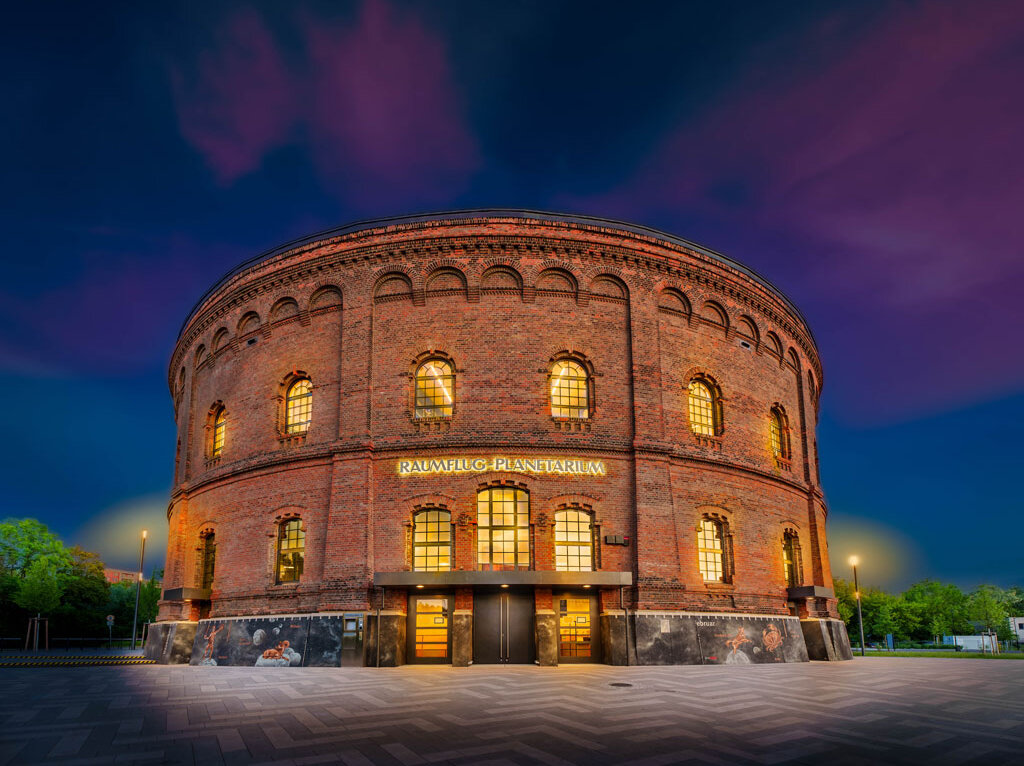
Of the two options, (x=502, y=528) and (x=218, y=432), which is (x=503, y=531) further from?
(x=218, y=432)

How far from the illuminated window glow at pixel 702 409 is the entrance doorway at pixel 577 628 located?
6.67 metres

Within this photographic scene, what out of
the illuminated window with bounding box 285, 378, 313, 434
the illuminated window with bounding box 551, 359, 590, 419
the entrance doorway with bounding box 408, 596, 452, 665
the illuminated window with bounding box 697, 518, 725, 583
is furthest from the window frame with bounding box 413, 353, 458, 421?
the illuminated window with bounding box 697, 518, 725, 583

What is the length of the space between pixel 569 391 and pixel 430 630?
786 cm

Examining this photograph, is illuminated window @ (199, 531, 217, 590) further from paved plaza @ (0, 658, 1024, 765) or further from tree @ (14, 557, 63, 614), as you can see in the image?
tree @ (14, 557, 63, 614)

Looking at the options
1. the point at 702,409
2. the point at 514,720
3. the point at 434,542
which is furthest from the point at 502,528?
the point at 514,720

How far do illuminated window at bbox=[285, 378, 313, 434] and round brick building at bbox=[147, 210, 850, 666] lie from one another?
3.6 inches

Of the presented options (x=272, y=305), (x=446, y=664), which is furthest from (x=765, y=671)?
(x=272, y=305)

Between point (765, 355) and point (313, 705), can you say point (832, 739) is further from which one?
point (765, 355)

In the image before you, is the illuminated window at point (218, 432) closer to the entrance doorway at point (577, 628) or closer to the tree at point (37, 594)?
the entrance doorway at point (577, 628)

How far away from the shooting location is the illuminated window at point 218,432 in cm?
2573

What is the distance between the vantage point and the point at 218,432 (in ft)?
85.7

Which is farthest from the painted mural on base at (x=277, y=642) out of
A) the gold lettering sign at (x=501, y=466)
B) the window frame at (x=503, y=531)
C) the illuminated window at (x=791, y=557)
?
the illuminated window at (x=791, y=557)

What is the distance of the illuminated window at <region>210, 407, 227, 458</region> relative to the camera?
1013 inches

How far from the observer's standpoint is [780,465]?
2542 centimetres
